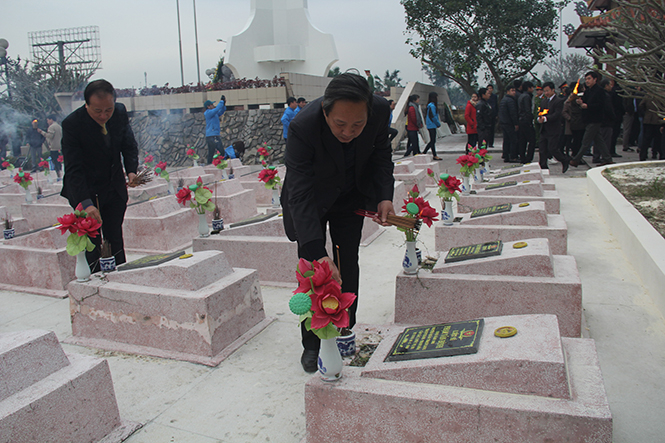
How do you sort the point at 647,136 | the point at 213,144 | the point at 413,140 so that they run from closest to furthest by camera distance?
the point at 647,136, the point at 213,144, the point at 413,140

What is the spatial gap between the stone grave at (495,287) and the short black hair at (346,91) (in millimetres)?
1561

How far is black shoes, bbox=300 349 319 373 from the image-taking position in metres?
2.86

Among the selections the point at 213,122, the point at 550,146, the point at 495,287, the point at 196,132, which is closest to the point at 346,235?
the point at 495,287

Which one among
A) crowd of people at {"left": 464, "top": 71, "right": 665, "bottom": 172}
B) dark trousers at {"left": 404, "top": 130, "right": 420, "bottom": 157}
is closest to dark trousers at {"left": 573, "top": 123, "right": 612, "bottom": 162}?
crowd of people at {"left": 464, "top": 71, "right": 665, "bottom": 172}

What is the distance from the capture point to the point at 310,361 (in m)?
2.86

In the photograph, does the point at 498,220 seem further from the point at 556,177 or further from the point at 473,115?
the point at 473,115

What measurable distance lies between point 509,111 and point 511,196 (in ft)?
19.4

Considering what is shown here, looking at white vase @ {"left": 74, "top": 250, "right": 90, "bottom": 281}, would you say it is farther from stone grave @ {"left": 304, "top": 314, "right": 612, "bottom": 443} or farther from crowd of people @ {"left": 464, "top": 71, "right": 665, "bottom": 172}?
crowd of people @ {"left": 464, "top": 71, "right": 665, "bottom": 172}

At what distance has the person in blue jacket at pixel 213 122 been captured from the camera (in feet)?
38.4

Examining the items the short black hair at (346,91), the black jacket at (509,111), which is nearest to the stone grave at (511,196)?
the short black hair at (346,91)

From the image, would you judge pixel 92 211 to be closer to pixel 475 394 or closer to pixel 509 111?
pixel 475 394

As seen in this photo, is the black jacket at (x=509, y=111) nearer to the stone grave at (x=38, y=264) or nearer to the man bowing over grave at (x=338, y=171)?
the man bowing over grave at (x=338, y=171)

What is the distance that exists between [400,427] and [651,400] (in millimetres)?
1383

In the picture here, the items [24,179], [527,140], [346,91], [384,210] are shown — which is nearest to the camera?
[346,91]
